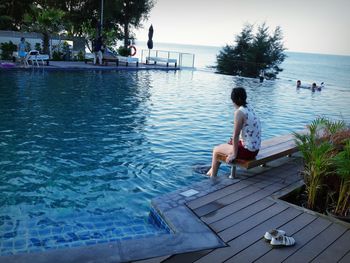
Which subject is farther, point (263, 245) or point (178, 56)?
point (178, 56)

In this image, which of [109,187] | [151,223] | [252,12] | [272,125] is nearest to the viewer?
[151,223]

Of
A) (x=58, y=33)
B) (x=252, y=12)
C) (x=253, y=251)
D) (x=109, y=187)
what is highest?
(x=252, y=12)

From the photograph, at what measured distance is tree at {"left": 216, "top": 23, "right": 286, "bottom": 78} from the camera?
33812mm

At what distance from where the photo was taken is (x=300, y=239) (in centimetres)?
328

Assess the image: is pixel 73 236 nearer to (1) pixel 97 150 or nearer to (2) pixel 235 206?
(2) pixel 235 206

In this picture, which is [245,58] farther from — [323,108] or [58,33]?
[323,108]

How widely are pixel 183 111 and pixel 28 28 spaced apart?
1705cm

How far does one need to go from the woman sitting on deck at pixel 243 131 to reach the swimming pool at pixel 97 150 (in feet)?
4.10

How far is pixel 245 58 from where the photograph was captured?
114 feet

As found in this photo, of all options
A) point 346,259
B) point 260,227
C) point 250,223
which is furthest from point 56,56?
point 346,259

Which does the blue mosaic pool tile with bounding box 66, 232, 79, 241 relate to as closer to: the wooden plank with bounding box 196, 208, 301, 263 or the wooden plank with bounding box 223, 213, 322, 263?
the wooden plank with bounding box 196, 208, 301, 263

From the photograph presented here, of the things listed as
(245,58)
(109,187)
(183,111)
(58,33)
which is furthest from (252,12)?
(109,187)

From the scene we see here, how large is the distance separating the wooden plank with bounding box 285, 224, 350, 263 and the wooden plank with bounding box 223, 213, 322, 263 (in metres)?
0.21

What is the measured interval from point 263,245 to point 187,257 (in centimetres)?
74
